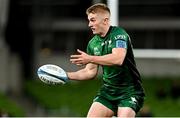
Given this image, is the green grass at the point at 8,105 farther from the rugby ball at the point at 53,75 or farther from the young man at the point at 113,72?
the young man at the point at 113,72

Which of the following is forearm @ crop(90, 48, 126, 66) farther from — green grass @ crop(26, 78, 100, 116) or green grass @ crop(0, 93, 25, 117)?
green grass @ crop(26, 78, 100, 116)

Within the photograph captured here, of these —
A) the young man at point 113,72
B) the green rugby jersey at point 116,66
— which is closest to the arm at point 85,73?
the young man at point 113,72

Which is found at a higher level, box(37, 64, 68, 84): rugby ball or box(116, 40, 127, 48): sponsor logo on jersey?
box(116, 40, 127, 48): sponsor logo on jersey

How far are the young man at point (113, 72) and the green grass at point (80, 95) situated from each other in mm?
14725

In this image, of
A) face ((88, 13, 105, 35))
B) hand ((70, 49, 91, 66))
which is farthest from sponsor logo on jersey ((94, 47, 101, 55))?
hand ((70, 49, 91, 66))

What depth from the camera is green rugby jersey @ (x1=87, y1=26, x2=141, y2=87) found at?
702cm

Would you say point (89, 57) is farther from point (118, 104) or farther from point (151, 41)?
point (151, 41)

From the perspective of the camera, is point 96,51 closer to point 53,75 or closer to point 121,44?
point 121,44

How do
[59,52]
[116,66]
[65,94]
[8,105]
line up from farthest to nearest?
1. [59,52]
2. [65,94]
3. [8,105]
4. [116,66]

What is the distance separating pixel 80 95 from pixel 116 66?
724 inches

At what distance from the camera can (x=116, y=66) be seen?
23.0ft

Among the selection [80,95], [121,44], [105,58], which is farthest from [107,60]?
[80,95]

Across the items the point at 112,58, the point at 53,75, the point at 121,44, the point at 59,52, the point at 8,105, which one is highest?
the point at 121,44

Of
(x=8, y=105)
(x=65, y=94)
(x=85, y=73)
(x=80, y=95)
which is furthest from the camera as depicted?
(x=65, y=94)
